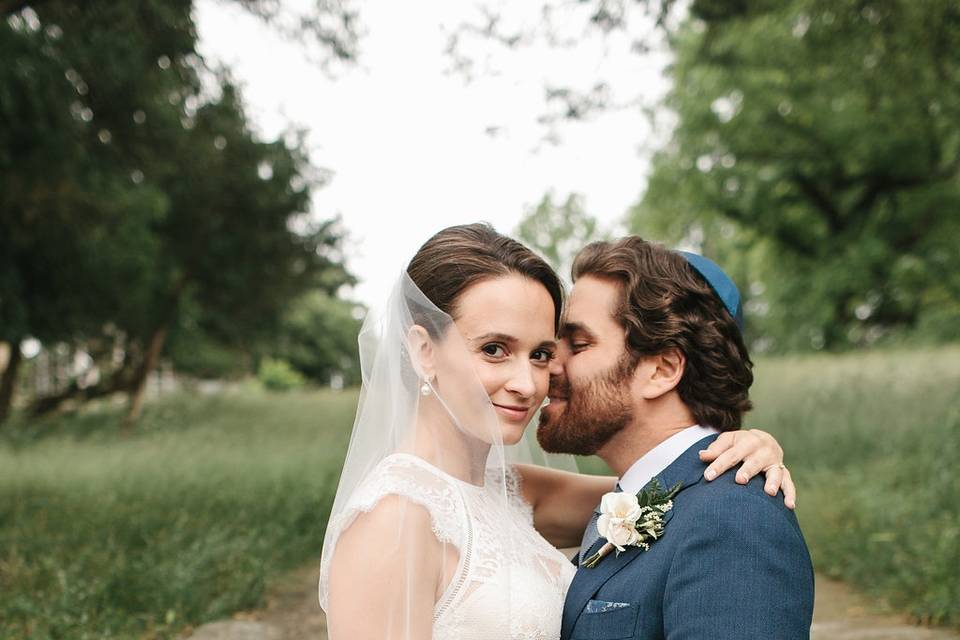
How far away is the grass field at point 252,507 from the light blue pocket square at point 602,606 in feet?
9.90

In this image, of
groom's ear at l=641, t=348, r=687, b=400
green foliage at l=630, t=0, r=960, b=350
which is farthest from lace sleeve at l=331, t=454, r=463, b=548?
green foliage at l=630, t=0, r=960, b=350

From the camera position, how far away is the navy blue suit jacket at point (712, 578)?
1999mm

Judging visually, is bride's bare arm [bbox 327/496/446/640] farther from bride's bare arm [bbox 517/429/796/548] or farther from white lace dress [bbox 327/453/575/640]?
bride's bare arm [bbox 517/429/796/548]

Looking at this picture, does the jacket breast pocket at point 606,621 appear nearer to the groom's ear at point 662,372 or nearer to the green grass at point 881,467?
the groom's ear at point 662,372

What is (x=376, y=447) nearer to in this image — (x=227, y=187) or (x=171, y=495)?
(x=171, y=495)

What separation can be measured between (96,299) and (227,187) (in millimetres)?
3187

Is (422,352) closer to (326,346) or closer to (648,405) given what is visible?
(648,405)

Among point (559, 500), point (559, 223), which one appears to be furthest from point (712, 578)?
point (559, 223)

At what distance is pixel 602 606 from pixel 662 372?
75cm

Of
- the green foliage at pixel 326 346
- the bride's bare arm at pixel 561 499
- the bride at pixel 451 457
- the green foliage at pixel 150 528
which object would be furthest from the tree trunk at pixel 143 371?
the green foliage at pixel 326 346

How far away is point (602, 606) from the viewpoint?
2.34 meters

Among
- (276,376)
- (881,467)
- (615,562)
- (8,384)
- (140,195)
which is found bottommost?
(615,562)

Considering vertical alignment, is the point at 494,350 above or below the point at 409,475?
above

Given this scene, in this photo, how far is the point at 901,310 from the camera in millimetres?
26078
